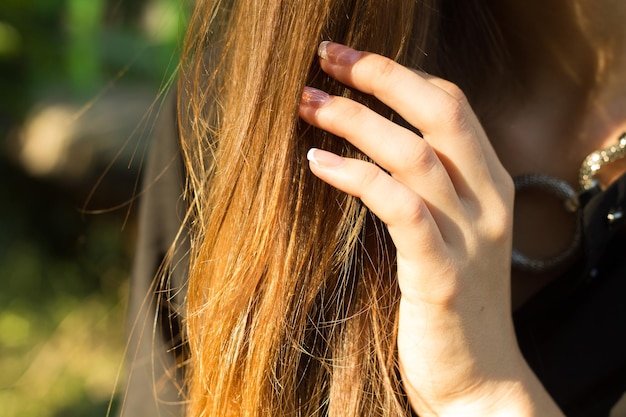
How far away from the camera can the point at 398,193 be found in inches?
26.7

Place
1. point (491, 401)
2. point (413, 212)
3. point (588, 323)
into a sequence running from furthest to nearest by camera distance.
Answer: point (588, 323) < point (491, 401) < point (413, 212)

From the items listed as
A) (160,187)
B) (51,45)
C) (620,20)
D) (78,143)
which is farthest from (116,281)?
(620,20)

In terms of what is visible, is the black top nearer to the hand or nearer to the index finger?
the hand

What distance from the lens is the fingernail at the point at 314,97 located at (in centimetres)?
72

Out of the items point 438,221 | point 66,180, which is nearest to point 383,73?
point 438,221

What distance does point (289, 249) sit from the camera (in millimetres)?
746

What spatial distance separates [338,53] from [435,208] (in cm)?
19

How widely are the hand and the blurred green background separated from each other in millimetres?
1288

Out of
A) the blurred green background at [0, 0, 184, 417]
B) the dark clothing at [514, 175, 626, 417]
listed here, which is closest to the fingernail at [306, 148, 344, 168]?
the dark clothing at [514, 175, 626, 417]

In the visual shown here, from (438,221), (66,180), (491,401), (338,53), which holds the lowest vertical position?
(66,180)

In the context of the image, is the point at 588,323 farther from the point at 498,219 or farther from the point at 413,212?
the point at 413,212

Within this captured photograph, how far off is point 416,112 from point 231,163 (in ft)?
0.68

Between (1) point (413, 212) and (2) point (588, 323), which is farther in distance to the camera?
(2) point (588, 323)

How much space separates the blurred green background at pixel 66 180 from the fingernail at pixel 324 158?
4.16 feet
